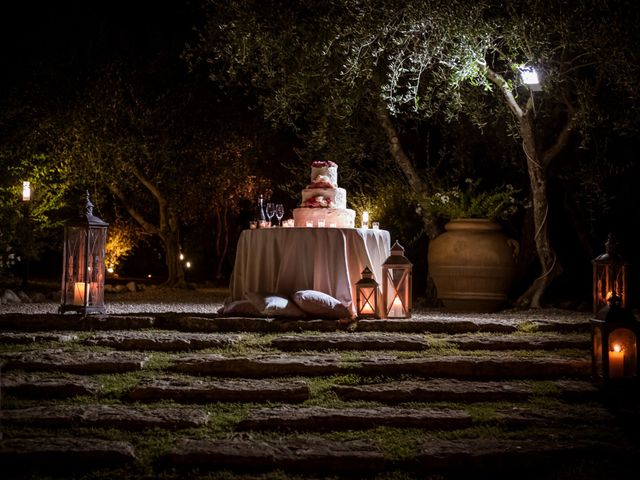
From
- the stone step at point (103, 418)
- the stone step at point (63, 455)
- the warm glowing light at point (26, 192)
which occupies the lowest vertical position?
the stone step at point (63, 455)

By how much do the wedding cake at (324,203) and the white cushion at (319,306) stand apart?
57.7 inches

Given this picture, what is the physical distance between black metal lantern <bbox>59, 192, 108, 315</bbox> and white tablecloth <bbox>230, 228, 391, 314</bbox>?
1.67m

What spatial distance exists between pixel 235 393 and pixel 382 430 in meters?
1.12

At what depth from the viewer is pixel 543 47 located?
881 centimetres

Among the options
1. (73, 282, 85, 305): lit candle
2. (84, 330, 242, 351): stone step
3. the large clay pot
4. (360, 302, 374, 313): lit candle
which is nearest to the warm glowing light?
(73, 282, 85, 305): lit candle

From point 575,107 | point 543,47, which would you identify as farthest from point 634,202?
point 543,47

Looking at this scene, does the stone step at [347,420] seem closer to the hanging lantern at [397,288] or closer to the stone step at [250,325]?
the stone step at [250,325]

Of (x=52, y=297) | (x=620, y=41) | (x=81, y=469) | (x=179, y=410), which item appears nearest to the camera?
(x=81, y=469)

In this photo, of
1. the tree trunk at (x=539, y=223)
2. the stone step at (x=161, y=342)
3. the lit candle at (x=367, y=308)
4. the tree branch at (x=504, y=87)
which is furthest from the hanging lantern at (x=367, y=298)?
the tree branch at (x=504, y=87)

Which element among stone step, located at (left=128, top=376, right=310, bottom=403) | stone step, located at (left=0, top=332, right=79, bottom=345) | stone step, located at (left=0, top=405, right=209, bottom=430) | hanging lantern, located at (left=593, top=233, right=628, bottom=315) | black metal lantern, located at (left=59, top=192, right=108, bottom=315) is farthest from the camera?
black metal lantern, located at (left=59, top=192, right=108, bottom=315)

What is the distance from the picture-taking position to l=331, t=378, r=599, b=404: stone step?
4.76 m

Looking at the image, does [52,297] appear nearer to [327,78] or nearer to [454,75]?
[327,78]

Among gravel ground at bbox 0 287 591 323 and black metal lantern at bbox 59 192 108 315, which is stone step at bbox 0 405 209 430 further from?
gravel ground at bbox 0 287 591 323

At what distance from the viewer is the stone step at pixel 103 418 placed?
4160mm
